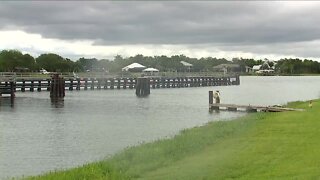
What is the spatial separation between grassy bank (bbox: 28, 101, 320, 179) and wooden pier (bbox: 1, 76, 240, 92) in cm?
5998

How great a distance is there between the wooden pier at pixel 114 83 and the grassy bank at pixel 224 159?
197 feet

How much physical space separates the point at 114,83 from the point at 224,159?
3557 inches

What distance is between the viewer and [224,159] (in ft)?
52.3

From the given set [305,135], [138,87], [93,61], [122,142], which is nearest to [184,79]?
[138,87]

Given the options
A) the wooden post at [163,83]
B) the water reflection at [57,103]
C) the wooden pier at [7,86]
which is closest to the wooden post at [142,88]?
the water reflection at [57,103]

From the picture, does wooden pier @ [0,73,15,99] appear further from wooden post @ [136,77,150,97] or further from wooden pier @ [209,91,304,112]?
wooden pier @ [209,91,304,112]

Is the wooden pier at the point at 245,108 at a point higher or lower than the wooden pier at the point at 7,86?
lower

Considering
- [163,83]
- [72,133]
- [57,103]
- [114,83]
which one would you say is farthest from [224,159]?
[163,83]

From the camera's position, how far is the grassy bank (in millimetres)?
13555

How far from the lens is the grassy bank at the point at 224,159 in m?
13.6

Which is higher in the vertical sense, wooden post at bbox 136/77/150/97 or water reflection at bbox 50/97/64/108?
wooden post at bbox 136/77/150/97

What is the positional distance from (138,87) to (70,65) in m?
94.6

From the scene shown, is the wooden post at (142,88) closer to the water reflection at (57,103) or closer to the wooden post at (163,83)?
the water reflection at (57,103)

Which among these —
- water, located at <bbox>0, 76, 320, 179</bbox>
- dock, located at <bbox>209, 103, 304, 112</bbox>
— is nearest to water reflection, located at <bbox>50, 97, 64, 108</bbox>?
water, located at <bbox>0, 76, 320, 179</bbox>
